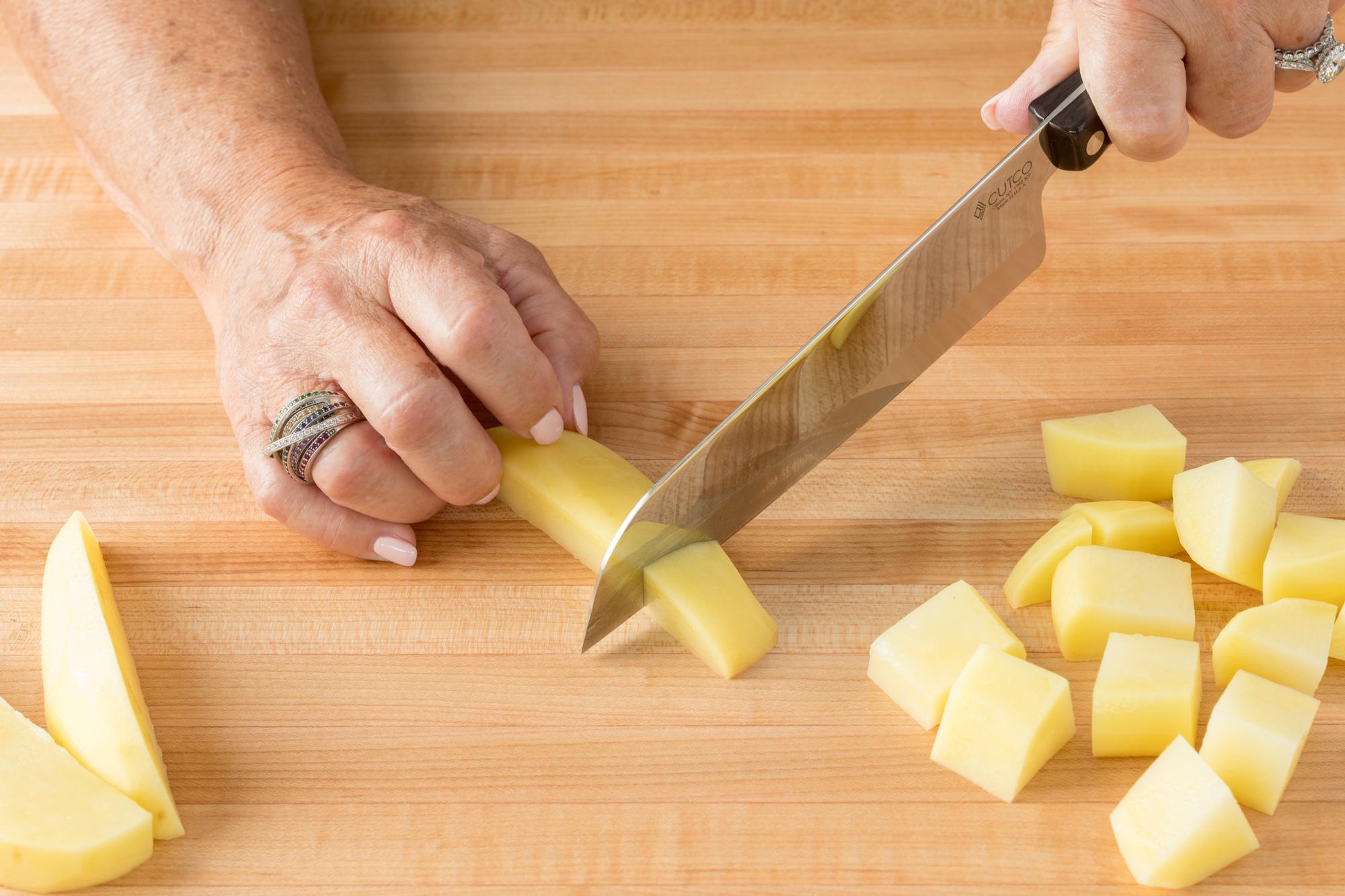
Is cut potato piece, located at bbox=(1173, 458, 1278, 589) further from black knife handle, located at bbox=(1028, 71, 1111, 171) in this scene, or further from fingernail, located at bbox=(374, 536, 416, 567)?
fingernail, located at bbox=(374, 536, 416, 567)

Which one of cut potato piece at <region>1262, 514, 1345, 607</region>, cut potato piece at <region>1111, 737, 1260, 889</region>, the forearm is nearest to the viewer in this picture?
cut potato piece at <region>1111, 737, 1260, 889</region>

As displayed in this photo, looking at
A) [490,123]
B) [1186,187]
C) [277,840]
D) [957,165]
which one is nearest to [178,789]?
[277,840]

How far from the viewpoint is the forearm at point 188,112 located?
1792 mm

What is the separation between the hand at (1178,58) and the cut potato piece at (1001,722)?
710mm

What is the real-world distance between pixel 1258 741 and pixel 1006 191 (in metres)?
0.74

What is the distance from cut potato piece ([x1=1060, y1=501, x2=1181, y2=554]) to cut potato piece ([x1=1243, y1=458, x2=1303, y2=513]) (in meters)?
0.13

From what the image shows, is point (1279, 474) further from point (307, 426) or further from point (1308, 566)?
point (307, 426)

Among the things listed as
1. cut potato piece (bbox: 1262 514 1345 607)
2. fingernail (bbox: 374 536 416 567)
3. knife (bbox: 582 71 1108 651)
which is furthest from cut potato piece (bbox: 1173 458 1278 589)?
fingernail (bbox: 374 536 416 567)

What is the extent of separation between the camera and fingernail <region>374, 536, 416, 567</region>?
1524 mm

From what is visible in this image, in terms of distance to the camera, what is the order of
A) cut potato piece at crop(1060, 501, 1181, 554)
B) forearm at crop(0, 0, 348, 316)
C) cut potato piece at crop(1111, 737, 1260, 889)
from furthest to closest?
forearm at crop(0, 0, 348, 316), cut potato piece at crop(1060, 501, 1181, 554), cut potato piece at crop(1111, 737, 1260, 889)

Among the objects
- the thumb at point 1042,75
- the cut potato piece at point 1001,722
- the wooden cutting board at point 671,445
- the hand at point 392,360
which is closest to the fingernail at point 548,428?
the hand at point 392,360

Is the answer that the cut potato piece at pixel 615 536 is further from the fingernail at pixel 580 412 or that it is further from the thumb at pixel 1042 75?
the thumb at pixel 1042 75

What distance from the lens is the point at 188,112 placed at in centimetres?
188

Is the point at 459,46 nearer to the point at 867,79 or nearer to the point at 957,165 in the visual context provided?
the point at 867,79
